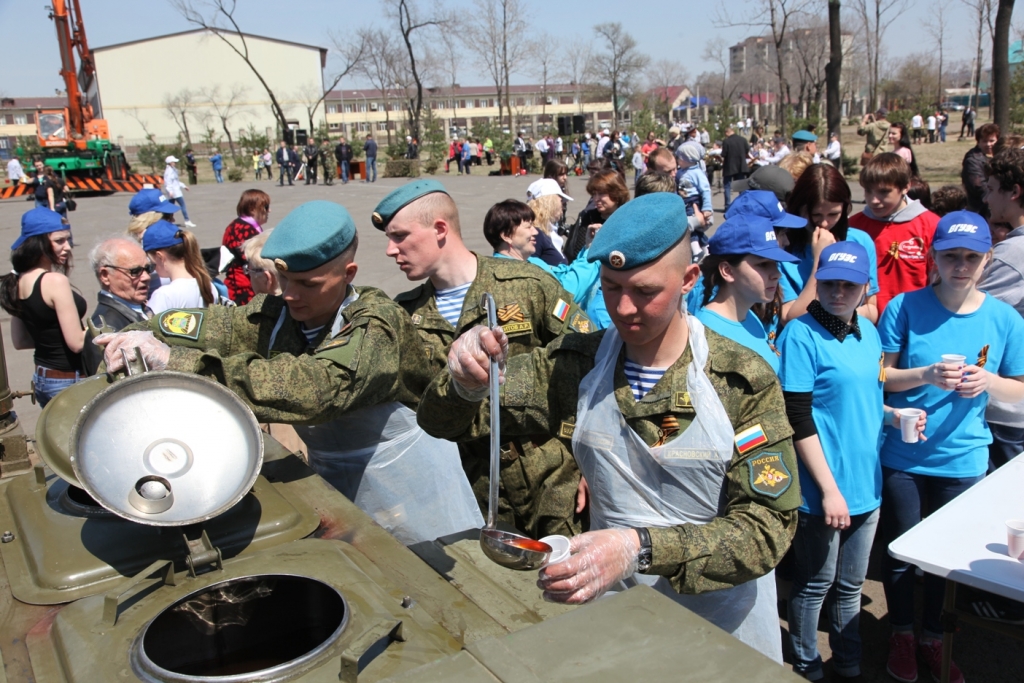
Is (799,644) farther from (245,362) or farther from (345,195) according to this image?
(345,195)

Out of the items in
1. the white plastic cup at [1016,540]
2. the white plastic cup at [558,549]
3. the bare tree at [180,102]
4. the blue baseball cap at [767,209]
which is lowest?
the white plastic cup at [1016,540]

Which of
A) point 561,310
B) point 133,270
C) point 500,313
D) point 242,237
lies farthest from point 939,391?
point 242,237

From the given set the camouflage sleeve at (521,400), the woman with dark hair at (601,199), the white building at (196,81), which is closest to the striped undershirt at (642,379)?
the camouflage sleeve at (521,400)

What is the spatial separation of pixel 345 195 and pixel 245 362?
21.2 m

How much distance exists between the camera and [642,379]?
2.05 metres

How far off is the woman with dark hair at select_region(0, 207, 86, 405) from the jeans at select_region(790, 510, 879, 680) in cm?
369

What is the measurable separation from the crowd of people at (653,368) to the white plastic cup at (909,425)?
0.04ft

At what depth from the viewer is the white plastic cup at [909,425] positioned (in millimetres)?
3193

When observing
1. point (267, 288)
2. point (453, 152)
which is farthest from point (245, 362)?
point (453, 152)

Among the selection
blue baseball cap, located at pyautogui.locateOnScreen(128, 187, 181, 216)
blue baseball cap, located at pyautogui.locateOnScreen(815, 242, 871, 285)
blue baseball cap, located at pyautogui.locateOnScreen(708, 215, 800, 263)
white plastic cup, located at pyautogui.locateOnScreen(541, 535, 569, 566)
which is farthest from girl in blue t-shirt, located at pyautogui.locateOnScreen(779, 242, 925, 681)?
blue baseball cap, located at pyautogui.locateOnScreen(128, 187, 181, 216)

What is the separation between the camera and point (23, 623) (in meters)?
1.84

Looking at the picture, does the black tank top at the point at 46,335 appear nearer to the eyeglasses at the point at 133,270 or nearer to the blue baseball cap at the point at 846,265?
the eyeglasses at the point at 133,270

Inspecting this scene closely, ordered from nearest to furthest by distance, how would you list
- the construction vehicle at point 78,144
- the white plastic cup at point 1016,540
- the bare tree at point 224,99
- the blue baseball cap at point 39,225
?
the white plastic cup at point 1016,540 < the blue baseball cap at point 39,225 < the construction vehicle at point 78,144 < the bare tree at point 224,99

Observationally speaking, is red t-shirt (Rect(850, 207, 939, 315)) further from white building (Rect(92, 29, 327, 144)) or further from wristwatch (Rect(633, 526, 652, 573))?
white building (Rect(92, 29, 327, 144))
